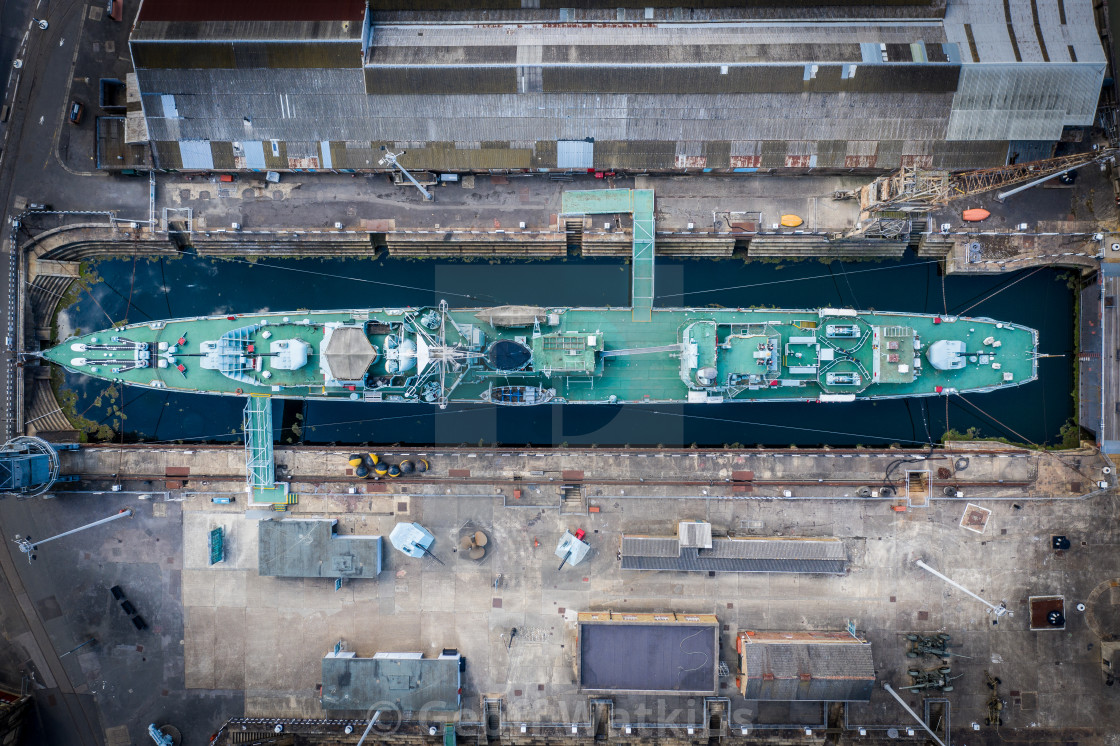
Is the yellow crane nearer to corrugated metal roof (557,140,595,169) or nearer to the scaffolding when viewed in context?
corrugated metal roof (557,140,595,169)

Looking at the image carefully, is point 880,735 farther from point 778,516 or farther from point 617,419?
point 617,419

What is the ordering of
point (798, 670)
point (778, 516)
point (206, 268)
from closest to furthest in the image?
1. point (798, 670)
2. point (778, 516)
3. point (206, 268)

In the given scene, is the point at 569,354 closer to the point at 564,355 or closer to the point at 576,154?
the point at 564,355

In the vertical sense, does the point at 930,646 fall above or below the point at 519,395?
below

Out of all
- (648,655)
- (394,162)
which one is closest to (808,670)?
(648,655)

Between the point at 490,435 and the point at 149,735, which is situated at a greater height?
the point at 490,435

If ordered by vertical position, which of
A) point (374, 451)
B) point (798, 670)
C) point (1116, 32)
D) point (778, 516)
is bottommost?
point (798, 670)

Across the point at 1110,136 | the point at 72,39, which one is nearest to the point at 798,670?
the point at 1110,136

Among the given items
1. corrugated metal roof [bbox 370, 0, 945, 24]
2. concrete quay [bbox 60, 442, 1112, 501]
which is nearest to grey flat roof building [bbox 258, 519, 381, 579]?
concrete quay [bbox 60, 442, 1112, 501]
